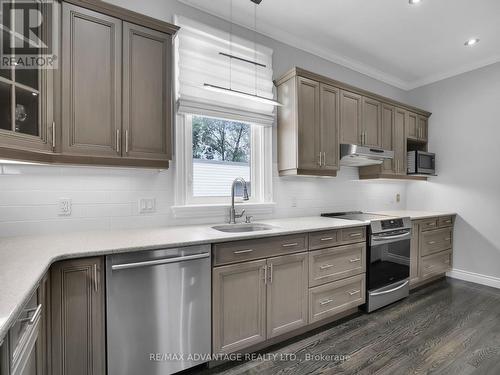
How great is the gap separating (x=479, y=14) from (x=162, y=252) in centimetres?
361

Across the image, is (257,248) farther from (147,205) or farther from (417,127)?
(417,127)

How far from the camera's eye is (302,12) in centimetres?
262

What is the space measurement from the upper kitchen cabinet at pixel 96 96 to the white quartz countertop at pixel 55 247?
50 cm

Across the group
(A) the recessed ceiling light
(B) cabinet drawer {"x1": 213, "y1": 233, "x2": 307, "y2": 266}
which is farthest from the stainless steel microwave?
(B) cabinet drawer {"x1": 213, "y1": 233, "x2": 307, "y2": 266}

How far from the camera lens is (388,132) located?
3.49m

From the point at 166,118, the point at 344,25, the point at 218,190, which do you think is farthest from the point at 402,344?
the point at 344,25

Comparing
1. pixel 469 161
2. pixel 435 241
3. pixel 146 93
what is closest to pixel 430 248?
pixel 435 241

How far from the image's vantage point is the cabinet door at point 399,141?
3.59 metres

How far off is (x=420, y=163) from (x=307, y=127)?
6.78 ft

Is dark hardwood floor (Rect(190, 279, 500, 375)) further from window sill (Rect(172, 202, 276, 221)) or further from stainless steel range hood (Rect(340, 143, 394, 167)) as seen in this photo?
stainless steel range hood (Rect(340, 143, 394, 167))

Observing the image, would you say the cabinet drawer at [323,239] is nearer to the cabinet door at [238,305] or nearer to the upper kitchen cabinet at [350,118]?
the cabinet door at [238,305]

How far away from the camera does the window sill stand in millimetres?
2348

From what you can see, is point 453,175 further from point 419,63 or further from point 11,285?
point 11,285

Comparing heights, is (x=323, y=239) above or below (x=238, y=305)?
above
